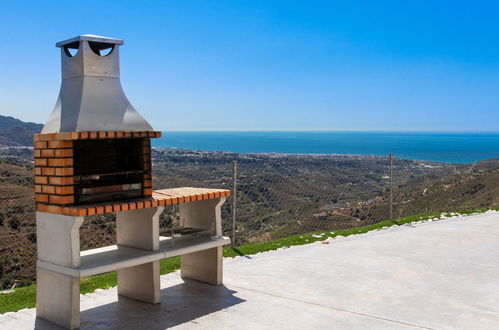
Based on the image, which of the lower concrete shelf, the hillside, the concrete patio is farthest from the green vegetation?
the hillside

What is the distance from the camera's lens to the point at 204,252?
7.02 m

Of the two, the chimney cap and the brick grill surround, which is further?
the chimney cap

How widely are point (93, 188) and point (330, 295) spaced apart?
10.5 ft

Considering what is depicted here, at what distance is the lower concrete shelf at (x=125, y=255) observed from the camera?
5.29 m

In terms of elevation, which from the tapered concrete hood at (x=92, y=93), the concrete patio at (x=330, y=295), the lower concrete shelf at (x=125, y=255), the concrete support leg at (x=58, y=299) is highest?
the tapered concrete hood at (x=92, y=93)

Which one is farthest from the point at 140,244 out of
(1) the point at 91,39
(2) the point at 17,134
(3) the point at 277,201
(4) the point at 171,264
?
(2) the point at 17,134

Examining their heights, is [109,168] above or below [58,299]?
above

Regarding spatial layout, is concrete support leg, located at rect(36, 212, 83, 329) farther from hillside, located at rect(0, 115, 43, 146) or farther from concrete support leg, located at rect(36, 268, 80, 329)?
hillside, located at rect(0, 115, 43, 146)

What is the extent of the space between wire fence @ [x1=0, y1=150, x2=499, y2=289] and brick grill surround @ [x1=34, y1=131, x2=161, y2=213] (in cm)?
416

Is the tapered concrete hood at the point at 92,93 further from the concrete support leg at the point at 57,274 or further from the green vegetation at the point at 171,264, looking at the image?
the green vegetation at the point at 171,264

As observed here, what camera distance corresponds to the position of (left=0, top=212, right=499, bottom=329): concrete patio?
5.54 meters

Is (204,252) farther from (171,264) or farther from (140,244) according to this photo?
(171,264)

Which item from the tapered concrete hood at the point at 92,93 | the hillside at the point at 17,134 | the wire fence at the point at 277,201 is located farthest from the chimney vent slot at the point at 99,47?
the hillside at the point at 17,134

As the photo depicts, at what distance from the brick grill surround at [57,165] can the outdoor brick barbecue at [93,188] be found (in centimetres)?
1
